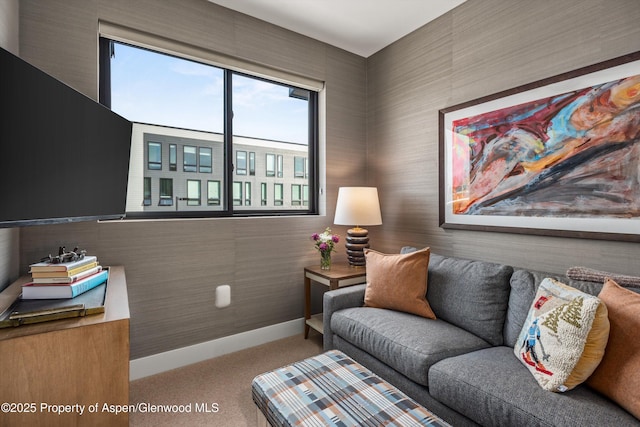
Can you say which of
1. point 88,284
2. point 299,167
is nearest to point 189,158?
point 299,167

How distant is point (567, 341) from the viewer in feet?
4.12

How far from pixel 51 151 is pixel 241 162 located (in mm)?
1630

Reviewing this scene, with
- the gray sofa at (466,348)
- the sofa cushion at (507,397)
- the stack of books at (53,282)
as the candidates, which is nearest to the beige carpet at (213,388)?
the gray sofa at (466,348)

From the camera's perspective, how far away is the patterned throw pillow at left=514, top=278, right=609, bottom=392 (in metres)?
1.23

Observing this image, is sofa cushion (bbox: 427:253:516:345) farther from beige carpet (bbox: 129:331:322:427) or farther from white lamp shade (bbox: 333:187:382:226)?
beige carpet (bbox: 129:331:322:427)

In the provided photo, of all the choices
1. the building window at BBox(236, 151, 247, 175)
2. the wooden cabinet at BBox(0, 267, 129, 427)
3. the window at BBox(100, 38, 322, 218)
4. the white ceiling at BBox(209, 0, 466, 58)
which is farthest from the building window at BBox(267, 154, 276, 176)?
the wooden cabinet at BBox(0, 267, 129, 427)

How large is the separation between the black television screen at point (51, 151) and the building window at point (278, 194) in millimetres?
1417

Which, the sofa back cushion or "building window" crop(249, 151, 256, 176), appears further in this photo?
"building window" crop(249, 151, 256, 176)

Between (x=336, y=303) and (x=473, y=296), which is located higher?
(x=473, y=296)

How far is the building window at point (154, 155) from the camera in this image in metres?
2.38

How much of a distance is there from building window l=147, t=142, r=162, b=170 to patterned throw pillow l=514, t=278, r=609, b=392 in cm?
257

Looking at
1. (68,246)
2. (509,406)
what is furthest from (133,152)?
(509,406)

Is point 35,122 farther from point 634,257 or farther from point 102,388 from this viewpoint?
point 634,257

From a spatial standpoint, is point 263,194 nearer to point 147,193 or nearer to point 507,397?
point 147,193
